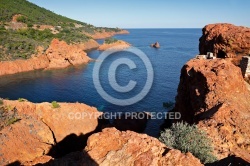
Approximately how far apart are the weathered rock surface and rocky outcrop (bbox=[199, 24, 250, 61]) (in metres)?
24.2

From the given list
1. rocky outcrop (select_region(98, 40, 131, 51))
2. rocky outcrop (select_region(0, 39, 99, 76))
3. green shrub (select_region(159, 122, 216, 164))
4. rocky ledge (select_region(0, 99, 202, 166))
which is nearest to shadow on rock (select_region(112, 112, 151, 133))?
rocky ledge (select_region(0, 99, 202, 166))

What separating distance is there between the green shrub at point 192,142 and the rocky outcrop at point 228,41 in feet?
59.5

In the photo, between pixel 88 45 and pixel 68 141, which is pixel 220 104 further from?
pixel 88 45

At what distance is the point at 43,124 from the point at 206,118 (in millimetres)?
19420

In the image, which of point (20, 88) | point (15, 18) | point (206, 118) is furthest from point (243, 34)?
point (15, 18)

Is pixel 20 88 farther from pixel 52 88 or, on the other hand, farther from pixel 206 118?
pixel 206 118

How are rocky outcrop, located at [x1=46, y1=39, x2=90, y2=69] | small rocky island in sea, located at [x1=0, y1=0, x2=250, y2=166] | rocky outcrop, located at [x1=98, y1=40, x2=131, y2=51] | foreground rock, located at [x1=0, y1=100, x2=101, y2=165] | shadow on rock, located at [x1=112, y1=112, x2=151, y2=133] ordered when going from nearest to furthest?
small rocky island in sea, located at [x1=0, y1=0, x2=250, y2=166] < foreground rock, located at [x1=0, y1=100, x2=101, y2=165] < shadow on rock, located at [x1=112, y1=112, x2=151, y2=133] < rocky outcrop, located at [x1=46, y1=39, x2=90, y2=69] < rocky outcrop, located at [x1=98, y1=40, x2=131, y2=51]

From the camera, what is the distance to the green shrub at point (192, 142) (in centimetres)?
1711

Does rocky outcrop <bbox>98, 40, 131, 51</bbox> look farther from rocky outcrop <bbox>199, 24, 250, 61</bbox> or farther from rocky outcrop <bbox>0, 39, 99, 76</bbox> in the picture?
rocky outcrop <bbox>199, 24, 250, 61</bbox>

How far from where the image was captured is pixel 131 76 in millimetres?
74688

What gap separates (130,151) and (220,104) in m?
13.7

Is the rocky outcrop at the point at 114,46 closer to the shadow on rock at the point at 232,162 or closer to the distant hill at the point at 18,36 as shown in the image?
the distant hill at the point at 18,36

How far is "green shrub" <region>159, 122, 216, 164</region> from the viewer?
17109 millimetres

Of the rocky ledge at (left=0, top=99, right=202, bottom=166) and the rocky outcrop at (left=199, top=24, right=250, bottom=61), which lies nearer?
the rocky ledge at (left=0, top=99, right=202, bottom=166)
